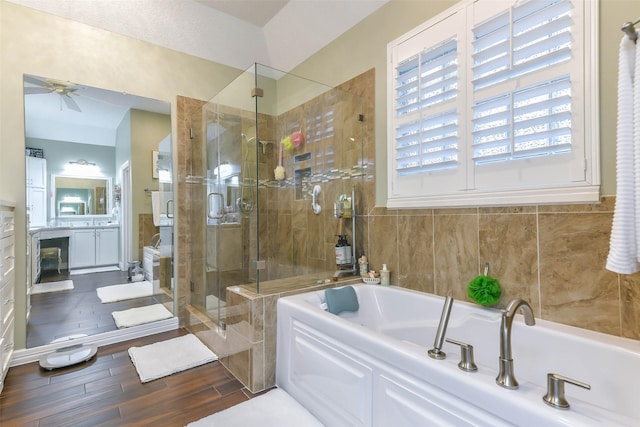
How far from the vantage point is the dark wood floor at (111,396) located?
1.67 m

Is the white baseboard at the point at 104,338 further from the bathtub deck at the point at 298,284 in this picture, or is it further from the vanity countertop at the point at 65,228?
the bathtub deck at the point at 298,284

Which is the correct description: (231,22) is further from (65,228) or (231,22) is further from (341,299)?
(341,299)

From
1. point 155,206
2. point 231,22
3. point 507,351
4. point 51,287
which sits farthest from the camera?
point 231,22

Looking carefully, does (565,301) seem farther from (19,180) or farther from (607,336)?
(19,180)

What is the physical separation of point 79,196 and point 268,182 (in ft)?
5.21

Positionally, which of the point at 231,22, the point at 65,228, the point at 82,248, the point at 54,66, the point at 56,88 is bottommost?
the point at 82,248

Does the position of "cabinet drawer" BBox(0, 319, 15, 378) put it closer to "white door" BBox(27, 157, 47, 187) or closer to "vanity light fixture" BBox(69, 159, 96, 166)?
"white door" BBox(27, 157, 47, 187)

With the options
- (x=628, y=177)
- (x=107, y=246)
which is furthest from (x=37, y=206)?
(x=628, y=177)

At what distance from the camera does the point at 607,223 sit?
4.56 ft

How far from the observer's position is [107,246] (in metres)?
2.70

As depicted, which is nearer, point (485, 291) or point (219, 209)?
point (485, 291)

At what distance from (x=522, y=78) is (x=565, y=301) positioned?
118 centimetres

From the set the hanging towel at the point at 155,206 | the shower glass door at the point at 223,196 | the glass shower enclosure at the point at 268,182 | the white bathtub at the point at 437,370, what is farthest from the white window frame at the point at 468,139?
the hanging towel at the point at 155,206

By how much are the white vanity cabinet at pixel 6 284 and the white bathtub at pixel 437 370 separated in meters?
1.77
